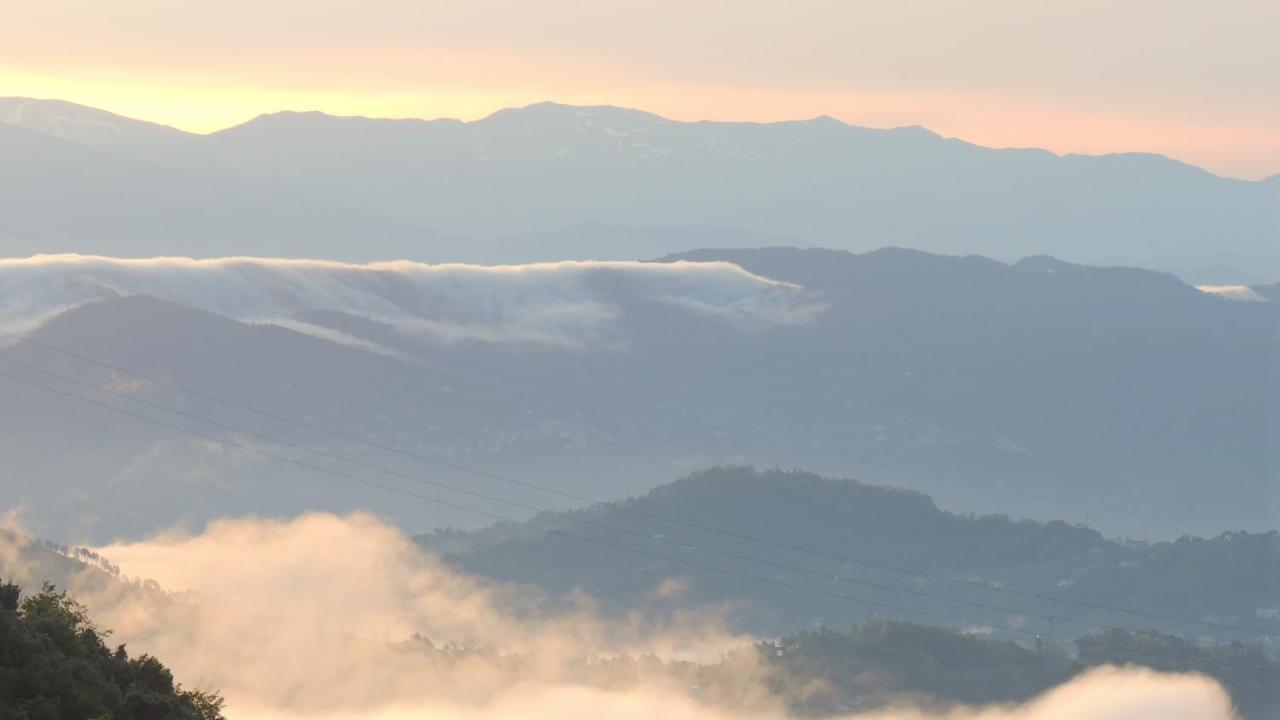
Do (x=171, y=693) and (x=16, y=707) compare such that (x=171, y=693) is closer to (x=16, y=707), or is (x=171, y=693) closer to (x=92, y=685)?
(x=92, y=685)

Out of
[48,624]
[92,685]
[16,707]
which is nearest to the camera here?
[16,707]

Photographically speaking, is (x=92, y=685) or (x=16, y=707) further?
(x=92, y=685)

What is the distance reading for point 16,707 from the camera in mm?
57562

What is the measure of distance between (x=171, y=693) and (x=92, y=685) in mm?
4322

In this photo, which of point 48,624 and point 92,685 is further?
point 48,624

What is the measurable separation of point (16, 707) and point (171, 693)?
29.9 ft

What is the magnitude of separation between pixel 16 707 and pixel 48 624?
10559mm

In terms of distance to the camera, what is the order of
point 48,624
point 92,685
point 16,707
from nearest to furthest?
point 16,707 < point 92,685 < point 48,624

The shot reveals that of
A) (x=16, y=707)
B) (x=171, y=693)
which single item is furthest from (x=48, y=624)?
(x=16, y=707)

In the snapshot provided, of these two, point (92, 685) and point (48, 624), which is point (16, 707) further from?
point (48, 624)

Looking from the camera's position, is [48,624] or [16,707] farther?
[48,624]

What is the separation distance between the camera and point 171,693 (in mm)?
66312

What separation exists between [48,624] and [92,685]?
634 cm

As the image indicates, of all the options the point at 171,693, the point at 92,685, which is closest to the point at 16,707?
the point at 92,685
